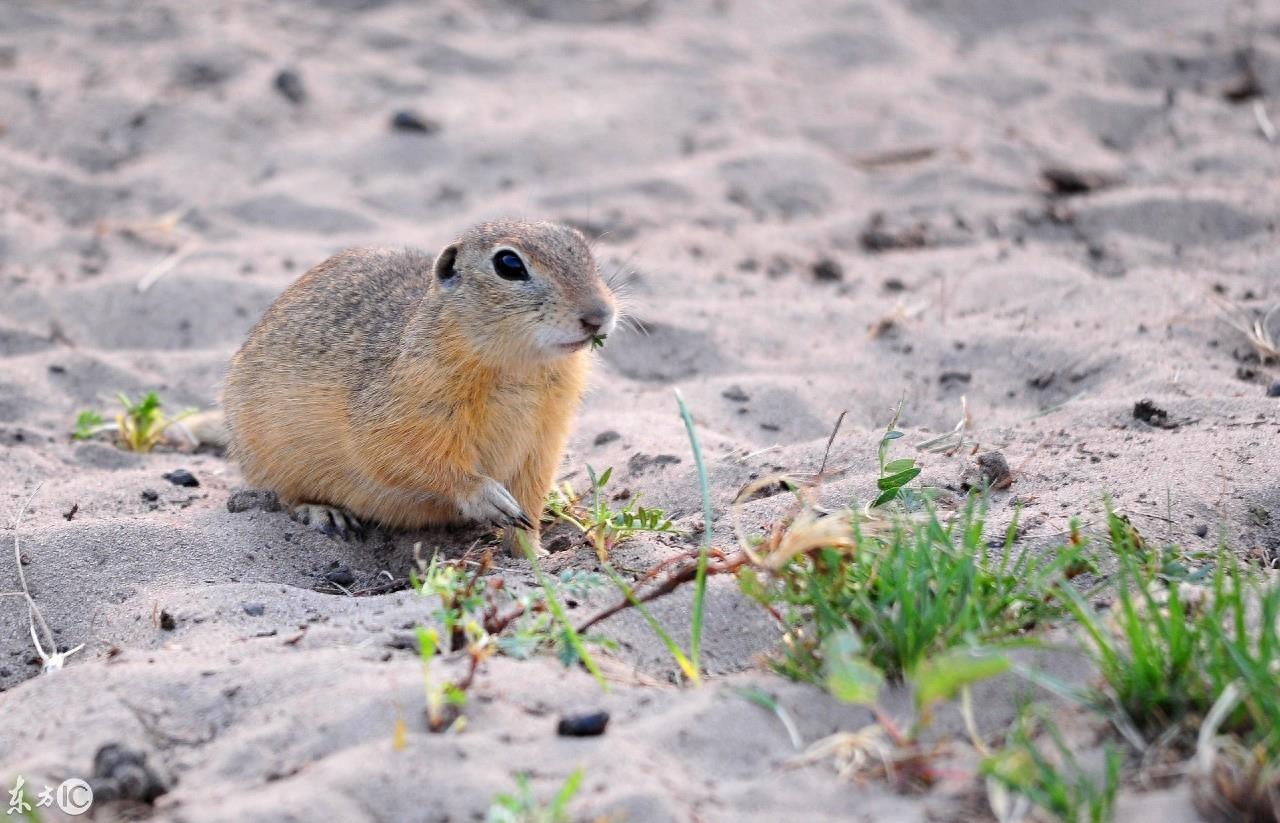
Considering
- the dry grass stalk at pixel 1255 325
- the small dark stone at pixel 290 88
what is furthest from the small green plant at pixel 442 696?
the small dark stone at pixel 290 88

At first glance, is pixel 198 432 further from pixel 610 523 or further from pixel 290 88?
pixel 290 88

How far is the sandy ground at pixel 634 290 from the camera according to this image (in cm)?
260

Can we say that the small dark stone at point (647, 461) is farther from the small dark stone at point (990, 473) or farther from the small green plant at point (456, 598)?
the small green plant at point (456, 598)

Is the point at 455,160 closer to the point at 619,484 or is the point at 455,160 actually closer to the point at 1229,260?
the point at 619,484

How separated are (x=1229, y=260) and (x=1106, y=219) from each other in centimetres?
74

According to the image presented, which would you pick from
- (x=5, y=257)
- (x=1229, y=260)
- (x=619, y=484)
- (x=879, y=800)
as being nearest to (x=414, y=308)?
(x=619, y=484)

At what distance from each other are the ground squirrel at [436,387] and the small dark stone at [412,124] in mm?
2978

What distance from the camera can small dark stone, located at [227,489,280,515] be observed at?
434cm

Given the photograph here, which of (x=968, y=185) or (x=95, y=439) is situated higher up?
(x=968, y=185)

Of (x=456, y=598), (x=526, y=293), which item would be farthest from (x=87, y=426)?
(x=456, y=598)

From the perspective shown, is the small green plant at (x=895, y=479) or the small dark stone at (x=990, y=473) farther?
the small dark stone at (x=990, y=473)

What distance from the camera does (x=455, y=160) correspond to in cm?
723

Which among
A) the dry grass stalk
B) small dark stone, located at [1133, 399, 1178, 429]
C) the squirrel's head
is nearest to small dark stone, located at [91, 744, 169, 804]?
the squirrel's head

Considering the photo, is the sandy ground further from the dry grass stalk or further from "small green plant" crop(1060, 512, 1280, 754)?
"small green plant" crop(1060, 512, 1280, 754)
